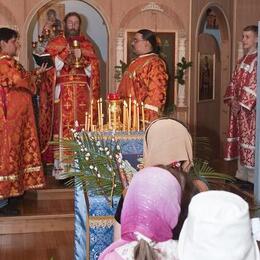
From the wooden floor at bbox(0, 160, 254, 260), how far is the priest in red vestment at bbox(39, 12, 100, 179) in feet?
1.20

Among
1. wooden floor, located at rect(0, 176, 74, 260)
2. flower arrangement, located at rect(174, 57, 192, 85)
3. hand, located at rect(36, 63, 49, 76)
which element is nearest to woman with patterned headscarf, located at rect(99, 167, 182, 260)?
wooden floor, located at rect(0, 176, 74, 260)

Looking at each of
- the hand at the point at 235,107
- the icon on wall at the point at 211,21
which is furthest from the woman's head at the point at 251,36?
the icon on wall at the point at 211,21

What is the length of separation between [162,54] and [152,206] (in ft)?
21.6

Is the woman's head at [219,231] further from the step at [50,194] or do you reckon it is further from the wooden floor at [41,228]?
the step at [50,194]

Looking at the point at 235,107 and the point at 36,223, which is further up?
the point at 235,107

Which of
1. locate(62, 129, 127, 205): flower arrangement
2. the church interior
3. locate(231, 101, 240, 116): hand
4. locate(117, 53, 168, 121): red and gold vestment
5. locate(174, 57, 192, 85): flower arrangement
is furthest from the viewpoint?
locate(174, 57, 192, 85): flower arrangement

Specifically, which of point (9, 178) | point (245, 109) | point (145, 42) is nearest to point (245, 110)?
point (245, 109)

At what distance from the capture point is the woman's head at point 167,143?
225 centimetres

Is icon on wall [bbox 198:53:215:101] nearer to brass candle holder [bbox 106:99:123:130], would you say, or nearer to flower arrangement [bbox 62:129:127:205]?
brass candle holder [bbox 106:99:123:130]

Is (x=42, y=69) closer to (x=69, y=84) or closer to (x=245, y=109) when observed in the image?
(x=69, y=84)

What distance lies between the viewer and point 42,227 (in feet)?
18.6

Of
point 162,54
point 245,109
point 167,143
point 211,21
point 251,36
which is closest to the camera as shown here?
point 167,143

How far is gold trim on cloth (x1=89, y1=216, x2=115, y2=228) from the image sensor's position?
10.7ft

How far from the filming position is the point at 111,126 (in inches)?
175
